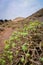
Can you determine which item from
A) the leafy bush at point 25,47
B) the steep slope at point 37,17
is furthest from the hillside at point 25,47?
the steep slope at point 37,17

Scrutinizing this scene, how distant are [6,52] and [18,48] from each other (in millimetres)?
324

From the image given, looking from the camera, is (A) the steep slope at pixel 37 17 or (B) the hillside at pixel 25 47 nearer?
(B) the hillside at pixel 25 47

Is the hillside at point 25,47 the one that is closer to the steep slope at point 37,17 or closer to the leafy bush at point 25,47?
the leafy bush at point 25,47

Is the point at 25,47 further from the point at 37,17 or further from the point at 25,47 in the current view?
the point at 37,17

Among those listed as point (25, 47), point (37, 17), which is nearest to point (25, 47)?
point (25, 47)

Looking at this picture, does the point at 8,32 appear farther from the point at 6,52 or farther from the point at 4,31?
the point at 6,52

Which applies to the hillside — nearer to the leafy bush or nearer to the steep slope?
the leafy bush

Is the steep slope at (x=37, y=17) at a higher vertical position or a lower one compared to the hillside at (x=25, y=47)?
higher

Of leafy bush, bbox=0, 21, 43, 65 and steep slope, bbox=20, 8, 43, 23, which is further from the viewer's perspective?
steep slope, bbox=20, 8, 43, 23

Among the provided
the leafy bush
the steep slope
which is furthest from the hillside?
the steep slope

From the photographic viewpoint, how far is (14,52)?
5797 mm

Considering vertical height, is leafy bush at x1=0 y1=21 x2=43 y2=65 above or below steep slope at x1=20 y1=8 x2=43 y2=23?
below

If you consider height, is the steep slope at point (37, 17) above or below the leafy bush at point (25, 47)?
above

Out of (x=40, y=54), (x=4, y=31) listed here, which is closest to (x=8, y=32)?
(x=4, y=31)
